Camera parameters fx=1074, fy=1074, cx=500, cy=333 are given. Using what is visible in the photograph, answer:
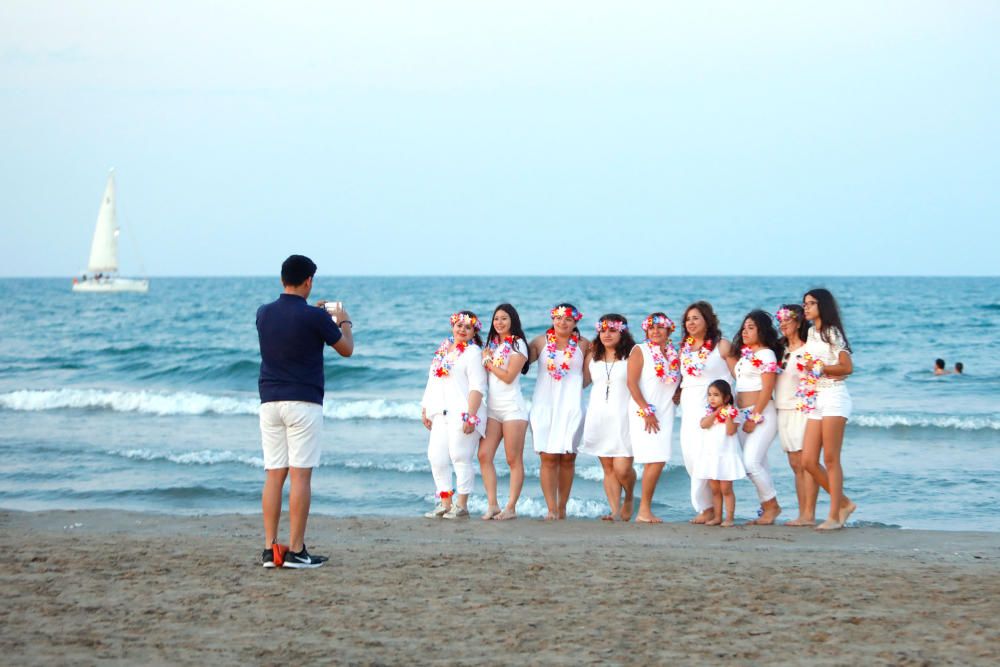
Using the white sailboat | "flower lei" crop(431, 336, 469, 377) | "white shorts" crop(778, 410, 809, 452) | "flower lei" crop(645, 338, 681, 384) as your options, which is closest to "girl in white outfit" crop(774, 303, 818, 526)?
"white shorts" crop(778, 410, 809, 452)

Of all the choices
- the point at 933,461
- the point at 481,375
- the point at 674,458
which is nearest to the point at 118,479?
the point at 481,375

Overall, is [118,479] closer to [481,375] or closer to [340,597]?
[481,375]

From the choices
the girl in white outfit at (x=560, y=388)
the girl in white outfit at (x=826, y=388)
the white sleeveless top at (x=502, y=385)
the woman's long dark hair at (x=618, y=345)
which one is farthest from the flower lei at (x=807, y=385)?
the white sleeveless top at (x=502, y=385)

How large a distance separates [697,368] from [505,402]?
159cm

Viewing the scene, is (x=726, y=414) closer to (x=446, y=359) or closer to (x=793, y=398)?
(x=793, y=398)

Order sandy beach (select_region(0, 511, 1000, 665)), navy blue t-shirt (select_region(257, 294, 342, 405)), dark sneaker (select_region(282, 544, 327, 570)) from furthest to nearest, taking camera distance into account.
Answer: dark sneaker (select_region(282, 544, 327, 570)) < navy blue t-shirt (select_region(257, 294, 342, 405)) < sandy beach (select_region(0, 511, 1000, 665))

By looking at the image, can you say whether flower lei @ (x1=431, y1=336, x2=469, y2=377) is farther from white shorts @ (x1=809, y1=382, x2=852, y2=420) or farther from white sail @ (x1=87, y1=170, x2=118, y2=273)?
white sail @ (x1=87, y1=170, x2=118, y2=273)

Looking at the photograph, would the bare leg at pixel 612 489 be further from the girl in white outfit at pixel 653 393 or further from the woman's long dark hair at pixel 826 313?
the woman's long dark hair at pixel 826 313

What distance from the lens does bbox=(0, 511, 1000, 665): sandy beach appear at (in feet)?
15.6

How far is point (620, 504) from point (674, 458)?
387cm

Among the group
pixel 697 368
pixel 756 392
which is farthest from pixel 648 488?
pixel 756 392

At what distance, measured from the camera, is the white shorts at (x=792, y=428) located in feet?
27.5

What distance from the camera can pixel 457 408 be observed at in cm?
881

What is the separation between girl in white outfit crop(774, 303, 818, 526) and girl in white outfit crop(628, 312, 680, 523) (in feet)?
2.78
